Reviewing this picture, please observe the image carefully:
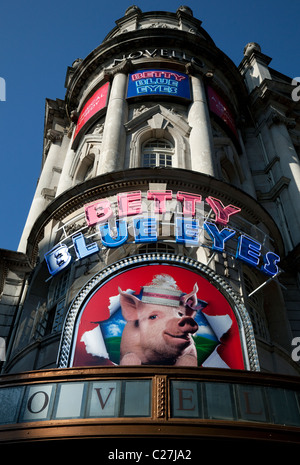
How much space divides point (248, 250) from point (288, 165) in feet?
44.6

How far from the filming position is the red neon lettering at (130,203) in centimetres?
2091

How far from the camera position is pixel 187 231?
1991 centimetres

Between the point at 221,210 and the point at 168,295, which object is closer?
the point at 168,295

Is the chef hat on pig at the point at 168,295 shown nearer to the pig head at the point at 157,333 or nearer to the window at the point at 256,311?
the pig head at the point at 157,333

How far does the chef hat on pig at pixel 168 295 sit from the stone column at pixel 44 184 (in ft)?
43.2

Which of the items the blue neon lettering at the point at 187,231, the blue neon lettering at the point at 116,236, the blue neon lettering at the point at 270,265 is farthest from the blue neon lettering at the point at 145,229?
the blue neon lettering at the point at 270,265

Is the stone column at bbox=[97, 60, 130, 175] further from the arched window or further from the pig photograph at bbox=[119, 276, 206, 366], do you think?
the pig photograph at bbox=[119, 276, 206, 366]

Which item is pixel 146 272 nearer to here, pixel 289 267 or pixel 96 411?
pixel 96 411

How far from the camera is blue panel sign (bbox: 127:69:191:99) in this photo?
30156mm

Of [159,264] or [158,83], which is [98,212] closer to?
[159,264]

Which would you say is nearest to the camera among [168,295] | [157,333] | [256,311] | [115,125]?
[157,333]

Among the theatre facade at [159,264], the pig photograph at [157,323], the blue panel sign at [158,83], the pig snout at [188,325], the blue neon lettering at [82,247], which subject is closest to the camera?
the theatre facade at [159,264]

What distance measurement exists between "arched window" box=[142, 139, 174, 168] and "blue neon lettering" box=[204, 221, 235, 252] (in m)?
7.25

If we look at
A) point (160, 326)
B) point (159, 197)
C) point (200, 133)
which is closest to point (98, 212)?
point (159, 197)
